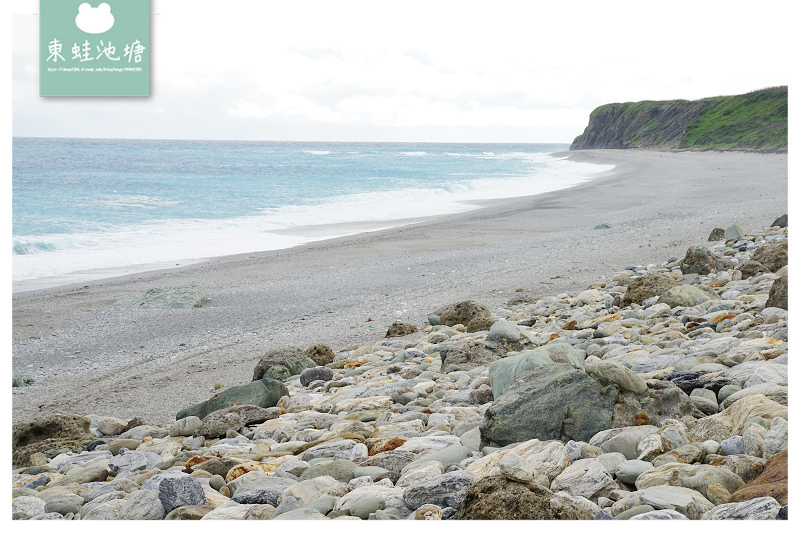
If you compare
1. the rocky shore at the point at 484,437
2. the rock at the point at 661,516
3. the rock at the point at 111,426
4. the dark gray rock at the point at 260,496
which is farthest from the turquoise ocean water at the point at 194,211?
the rock at the point at 661,516

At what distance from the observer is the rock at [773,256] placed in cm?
687

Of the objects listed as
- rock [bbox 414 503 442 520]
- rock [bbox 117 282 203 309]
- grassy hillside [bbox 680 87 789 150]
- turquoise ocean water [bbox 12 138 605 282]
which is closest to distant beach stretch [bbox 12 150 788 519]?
rock [bbox 414 503 442 520]

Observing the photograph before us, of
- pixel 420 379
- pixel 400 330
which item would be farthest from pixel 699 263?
pixel 420 379

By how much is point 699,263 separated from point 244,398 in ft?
19.4

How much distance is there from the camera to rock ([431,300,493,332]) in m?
6.72

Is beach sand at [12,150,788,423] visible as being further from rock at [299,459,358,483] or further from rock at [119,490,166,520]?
rock at [299,459,358,483]

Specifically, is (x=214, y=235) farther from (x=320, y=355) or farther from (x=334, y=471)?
(x=334, y=471)

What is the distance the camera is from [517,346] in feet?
17.7

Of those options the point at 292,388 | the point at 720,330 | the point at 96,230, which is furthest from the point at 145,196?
the point at 720,330

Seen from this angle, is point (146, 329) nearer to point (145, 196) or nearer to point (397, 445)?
point (397, 445)

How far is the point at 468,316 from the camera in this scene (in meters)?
7.10

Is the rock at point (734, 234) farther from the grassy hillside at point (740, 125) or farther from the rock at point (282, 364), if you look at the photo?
the grassy hillside at point (740, 125)

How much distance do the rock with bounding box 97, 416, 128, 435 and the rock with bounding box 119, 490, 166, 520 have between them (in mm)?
2445

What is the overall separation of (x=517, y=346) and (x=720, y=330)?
1.61 m
